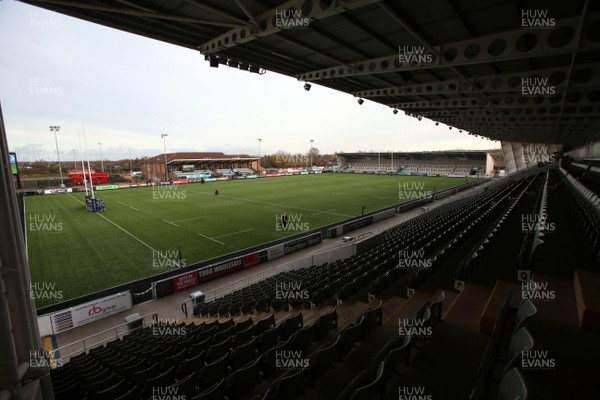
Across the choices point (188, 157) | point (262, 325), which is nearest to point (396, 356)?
point (262, 325)

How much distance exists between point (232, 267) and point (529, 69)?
49.5ft

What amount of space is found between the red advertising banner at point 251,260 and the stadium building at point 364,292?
0.48 ft

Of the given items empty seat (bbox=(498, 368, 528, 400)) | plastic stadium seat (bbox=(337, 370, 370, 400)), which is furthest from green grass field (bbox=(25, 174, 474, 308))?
empty seat (bbox=(498, 368, 528, 400))

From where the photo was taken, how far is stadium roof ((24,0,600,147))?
5957mm

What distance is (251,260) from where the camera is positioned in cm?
1498

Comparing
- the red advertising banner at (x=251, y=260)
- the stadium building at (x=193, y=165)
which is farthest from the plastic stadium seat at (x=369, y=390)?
the stadium building at (x=193, y=165)

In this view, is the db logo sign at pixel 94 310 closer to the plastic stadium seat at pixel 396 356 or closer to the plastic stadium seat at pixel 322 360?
the plastic stadium seat at pixel 322 360

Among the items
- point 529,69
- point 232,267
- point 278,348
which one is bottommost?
point 232,267

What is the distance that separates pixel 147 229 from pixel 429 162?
78.5 meters

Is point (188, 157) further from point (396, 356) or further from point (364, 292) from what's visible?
point (396, 356)

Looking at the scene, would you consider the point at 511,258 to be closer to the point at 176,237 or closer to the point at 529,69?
the point at 529,69

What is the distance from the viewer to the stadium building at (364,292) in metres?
2.91

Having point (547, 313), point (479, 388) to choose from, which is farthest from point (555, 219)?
point (479, 388)

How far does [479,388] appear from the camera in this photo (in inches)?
83.3
